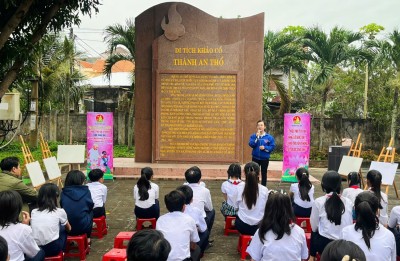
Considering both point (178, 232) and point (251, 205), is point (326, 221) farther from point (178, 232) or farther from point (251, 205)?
point (178, 232)

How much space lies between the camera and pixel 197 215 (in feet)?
14.8

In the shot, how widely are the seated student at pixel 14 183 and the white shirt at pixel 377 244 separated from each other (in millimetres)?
3361

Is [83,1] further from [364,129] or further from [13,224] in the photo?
[364,129]

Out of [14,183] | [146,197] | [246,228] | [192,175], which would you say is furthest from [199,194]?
[14,183]

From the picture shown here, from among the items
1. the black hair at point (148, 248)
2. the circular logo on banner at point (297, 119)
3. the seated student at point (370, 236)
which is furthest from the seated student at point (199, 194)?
the circular logo on banner at point (297, 119)

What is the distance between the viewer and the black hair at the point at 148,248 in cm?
209

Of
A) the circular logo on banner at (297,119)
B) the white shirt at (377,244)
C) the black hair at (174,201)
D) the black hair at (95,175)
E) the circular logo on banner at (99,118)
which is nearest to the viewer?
the white shirt at (377,244)

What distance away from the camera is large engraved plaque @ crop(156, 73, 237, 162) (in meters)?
10.5

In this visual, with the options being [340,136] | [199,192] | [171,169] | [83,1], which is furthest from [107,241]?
[340,136]

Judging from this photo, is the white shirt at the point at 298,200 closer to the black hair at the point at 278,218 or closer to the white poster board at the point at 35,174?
the black hair at the point at 278,218

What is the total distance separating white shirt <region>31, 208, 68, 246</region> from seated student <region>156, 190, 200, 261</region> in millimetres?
1128

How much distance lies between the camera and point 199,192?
5.05 metres

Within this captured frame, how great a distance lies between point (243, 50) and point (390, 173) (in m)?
4.52

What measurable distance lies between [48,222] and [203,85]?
265 inches
